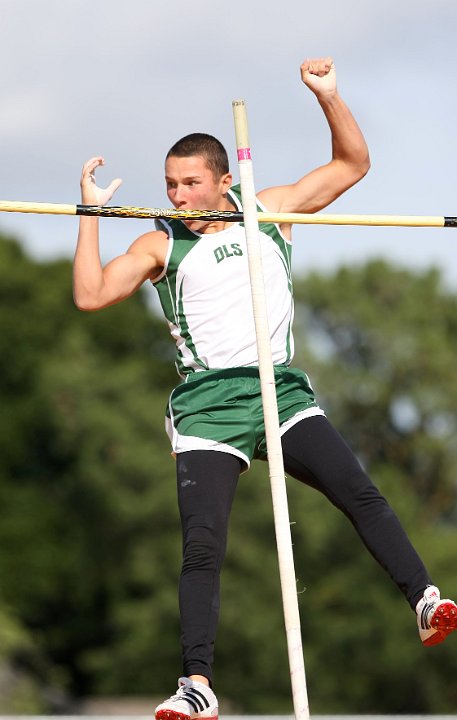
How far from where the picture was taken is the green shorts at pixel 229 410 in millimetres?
5102

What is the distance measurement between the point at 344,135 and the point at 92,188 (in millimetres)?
1040

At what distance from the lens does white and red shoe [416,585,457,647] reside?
15.8 feet

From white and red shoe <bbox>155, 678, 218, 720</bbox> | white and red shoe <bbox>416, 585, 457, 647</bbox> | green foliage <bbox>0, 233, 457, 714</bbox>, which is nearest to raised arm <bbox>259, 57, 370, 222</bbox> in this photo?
white and red shoe <bbox>416, 585, 457, 647</bbox>

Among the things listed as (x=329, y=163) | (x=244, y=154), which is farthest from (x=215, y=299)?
(x=329, y=163)

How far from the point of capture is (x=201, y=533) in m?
4.91

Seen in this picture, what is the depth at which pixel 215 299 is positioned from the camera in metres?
5.28

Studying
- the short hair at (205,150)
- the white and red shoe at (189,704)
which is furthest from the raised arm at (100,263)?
the white and red shoe at (189,704)

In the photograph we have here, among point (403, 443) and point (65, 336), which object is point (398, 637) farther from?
point (65, 336)

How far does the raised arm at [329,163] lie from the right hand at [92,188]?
2.12 feet

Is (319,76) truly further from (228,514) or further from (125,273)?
(228,514)

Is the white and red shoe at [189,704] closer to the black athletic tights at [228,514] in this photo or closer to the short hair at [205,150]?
the black athletic tights at [228,514]

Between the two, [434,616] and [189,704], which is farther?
[434,616]

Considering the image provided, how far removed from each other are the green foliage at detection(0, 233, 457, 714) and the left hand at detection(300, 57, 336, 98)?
1870 centimetres

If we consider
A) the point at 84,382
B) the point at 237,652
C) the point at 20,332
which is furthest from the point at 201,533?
the point at 20,332
